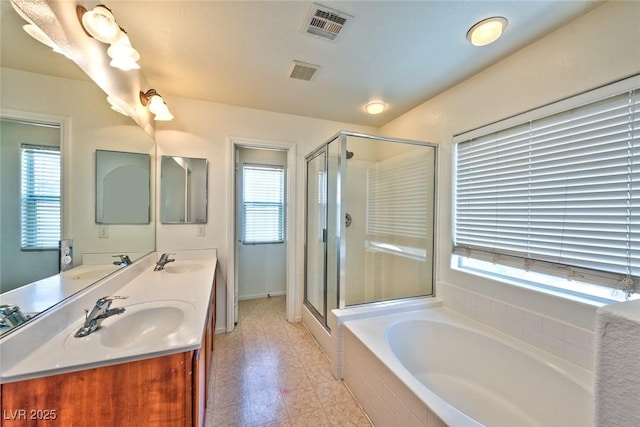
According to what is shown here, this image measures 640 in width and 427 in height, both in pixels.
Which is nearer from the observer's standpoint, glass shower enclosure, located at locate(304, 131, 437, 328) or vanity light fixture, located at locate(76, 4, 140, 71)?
vanity light fixture, located at locate(76, 4, 140, 71)

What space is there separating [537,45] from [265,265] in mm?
3672

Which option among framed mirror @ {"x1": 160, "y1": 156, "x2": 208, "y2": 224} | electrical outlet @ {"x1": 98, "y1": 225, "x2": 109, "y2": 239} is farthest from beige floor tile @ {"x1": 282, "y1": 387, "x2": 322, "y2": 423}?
framed mirror @ {"x1": 160, "y1": 156, "x2": 208, "y2": 224}

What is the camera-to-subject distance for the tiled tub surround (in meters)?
1.34

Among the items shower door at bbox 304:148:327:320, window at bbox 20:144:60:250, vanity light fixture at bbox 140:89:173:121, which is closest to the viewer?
window at bbox 20:144:60:250

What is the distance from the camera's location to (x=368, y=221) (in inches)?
115

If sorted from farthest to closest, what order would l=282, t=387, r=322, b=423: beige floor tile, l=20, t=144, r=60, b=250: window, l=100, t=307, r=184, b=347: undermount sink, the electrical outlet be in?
l=282, t=387, r=322, b=423: beige floor tile
the electrical outlet
l=100, t=307, r=184, b=347: undermount sink
l=20, t=144, r=60, b=250: window

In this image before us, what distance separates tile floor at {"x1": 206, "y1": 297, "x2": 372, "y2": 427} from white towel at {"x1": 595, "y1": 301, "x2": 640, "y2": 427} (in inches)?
60.4

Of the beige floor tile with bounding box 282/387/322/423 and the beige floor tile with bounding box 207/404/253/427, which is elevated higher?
the beige floor tile with bounding box 282/387/322/423

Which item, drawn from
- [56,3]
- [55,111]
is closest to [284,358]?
[55,111]

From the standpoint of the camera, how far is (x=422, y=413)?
1.15 metres

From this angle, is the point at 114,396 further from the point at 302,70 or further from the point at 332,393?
the point at 302,70

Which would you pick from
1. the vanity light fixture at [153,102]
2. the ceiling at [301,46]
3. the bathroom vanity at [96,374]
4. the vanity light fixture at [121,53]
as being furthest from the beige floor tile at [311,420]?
the vanity light fixture at [153,102]

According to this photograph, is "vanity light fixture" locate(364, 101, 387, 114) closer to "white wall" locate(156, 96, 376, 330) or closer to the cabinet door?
"white wall" locate(156, 96, 376, 330)

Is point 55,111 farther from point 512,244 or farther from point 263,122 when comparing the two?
point 512,244
